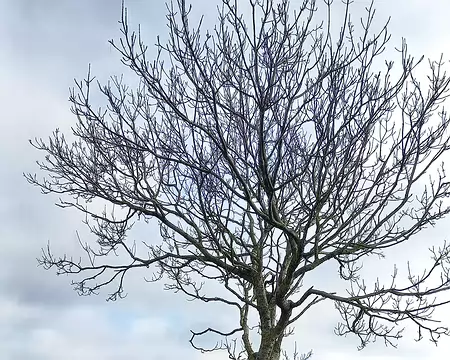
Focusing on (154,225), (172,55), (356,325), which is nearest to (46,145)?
(154,225)

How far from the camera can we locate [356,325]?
4438 mm

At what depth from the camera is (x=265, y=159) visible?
3.31 meters

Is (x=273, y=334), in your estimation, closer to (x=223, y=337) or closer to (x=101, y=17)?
(x=223, y=337)

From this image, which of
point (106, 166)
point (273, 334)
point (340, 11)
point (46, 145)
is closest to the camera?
point (340, 11)

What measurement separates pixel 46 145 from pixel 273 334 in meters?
2.27

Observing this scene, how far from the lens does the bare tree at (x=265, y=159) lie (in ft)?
11.1

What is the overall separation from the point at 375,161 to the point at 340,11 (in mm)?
1122

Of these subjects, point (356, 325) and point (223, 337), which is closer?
point (356, 325)

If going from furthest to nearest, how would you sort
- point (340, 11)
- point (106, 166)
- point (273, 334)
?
point (106, 166) → point (273, 334) → point (340, 11)

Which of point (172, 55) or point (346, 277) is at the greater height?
point (172, 55)

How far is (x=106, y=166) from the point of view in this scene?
434 centimetres

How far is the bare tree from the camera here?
Result: 134 inches

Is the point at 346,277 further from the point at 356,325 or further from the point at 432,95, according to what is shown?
the point at 432,95

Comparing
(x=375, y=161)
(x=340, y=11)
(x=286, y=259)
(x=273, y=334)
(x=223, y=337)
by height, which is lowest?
(x=273, y=334)
